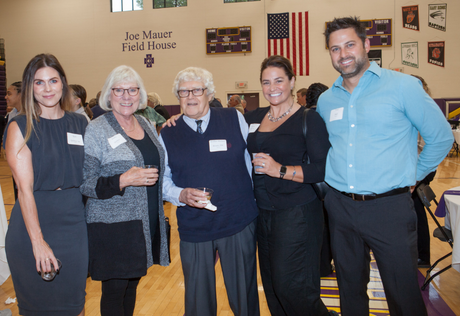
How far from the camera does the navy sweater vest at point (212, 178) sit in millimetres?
1957

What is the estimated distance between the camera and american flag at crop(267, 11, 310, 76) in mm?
12109

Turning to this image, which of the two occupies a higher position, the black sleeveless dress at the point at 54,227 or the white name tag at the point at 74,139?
the white name tag at the point at 74,139

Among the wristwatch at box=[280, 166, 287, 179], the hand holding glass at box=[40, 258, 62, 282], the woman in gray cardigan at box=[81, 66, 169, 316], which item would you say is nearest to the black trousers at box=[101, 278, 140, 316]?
the woman in gray cardigan at box=[81, 66, 169, 316]

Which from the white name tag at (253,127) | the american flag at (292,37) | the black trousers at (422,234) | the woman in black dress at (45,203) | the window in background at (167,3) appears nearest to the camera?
the woman in black dress at (45,203)

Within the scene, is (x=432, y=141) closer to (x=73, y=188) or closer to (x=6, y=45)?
(x=73, y=188)

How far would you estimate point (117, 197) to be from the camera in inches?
72.9

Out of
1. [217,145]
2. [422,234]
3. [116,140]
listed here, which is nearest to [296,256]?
[217,145]

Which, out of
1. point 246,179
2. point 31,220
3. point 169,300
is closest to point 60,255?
point 31,220

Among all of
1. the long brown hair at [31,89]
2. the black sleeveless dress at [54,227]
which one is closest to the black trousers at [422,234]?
the black sleeveless dress at [54,227]

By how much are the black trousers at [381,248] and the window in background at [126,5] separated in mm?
13588

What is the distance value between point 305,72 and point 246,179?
11.1m

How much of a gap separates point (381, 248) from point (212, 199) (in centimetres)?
100

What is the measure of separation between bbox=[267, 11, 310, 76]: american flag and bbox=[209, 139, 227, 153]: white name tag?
10.9 m

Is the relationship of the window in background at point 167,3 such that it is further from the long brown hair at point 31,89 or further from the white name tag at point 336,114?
the white name tag at point 336,114
